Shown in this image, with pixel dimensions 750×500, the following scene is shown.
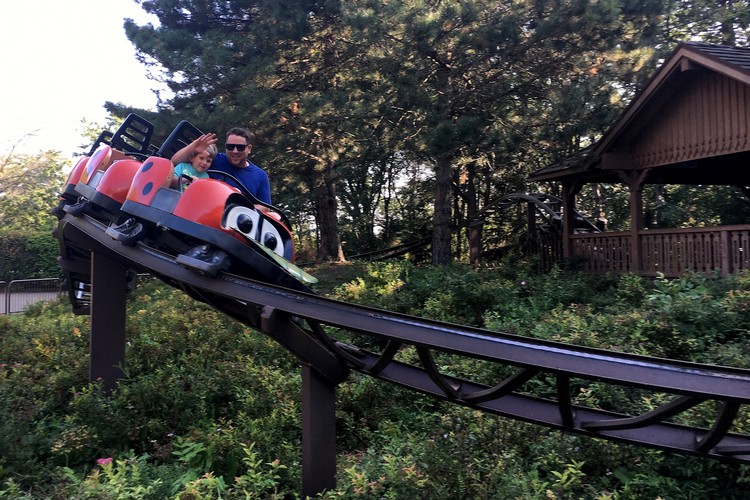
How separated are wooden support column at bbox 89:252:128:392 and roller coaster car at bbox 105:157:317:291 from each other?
140 cm

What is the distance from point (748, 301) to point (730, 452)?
13.6 feet

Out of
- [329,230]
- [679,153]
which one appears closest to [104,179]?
[679,153]

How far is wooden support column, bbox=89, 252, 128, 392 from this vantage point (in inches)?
226

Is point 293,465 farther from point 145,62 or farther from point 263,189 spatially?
point 145,62

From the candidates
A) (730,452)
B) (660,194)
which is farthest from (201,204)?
(660,194)

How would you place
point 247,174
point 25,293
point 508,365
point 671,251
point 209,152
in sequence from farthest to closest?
point 25,293, point 671,251, point 247,174, point 209,152, point 508,365

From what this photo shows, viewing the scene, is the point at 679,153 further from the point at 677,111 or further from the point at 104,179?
the point at 104,179

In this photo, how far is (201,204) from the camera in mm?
3932

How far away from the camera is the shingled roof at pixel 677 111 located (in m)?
8.91

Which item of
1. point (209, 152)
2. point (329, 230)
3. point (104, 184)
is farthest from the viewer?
point (329, 230)

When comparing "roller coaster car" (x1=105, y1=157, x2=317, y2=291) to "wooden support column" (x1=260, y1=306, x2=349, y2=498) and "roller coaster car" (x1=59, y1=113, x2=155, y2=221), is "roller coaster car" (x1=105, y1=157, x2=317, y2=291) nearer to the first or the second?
"wooden support column" (x1=260, y1=306, x2=349, y2=498)

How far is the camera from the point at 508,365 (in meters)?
3.17

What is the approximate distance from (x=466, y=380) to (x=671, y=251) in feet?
26.0

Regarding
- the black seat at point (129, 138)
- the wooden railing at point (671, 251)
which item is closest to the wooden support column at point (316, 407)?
the black seat at point (129, 138)
